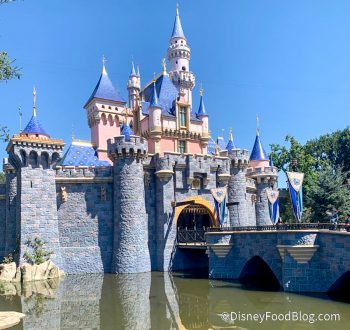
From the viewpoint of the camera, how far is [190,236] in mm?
26328

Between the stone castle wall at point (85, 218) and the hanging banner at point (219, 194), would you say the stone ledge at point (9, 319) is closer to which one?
the stone castle wall at point (85, 218)

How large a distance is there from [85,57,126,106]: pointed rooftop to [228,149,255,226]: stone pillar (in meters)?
12.0

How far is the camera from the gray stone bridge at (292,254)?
51.0 ft

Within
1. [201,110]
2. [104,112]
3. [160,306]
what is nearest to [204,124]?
[201,110]

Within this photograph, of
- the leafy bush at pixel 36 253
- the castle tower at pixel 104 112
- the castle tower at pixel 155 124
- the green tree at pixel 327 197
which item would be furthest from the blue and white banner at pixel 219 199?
the castle tower at pixel 104 112

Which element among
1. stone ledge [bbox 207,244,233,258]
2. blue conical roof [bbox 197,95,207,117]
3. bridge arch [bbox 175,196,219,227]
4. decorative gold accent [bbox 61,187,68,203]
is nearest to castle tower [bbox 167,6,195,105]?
blue conical roof [bbox 197,95,207,117]

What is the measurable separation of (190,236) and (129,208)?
4.66 meters

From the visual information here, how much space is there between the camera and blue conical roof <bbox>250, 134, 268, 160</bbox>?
33.8 meters

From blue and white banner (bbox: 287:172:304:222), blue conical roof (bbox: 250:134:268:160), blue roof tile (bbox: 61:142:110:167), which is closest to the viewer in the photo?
blue and white banner (bbox: 287:172:304:222)

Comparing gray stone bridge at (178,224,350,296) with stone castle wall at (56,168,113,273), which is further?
stone castle wall at (56,168,113,273)

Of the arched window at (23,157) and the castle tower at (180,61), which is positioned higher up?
the castle tower at (180,61)

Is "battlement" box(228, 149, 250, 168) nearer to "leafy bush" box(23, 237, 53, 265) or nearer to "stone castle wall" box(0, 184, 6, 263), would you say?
"leafy bush" box(23, 237, 53, 265)

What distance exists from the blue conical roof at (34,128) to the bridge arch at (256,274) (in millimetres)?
15587

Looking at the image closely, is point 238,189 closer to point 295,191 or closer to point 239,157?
point 239,157
